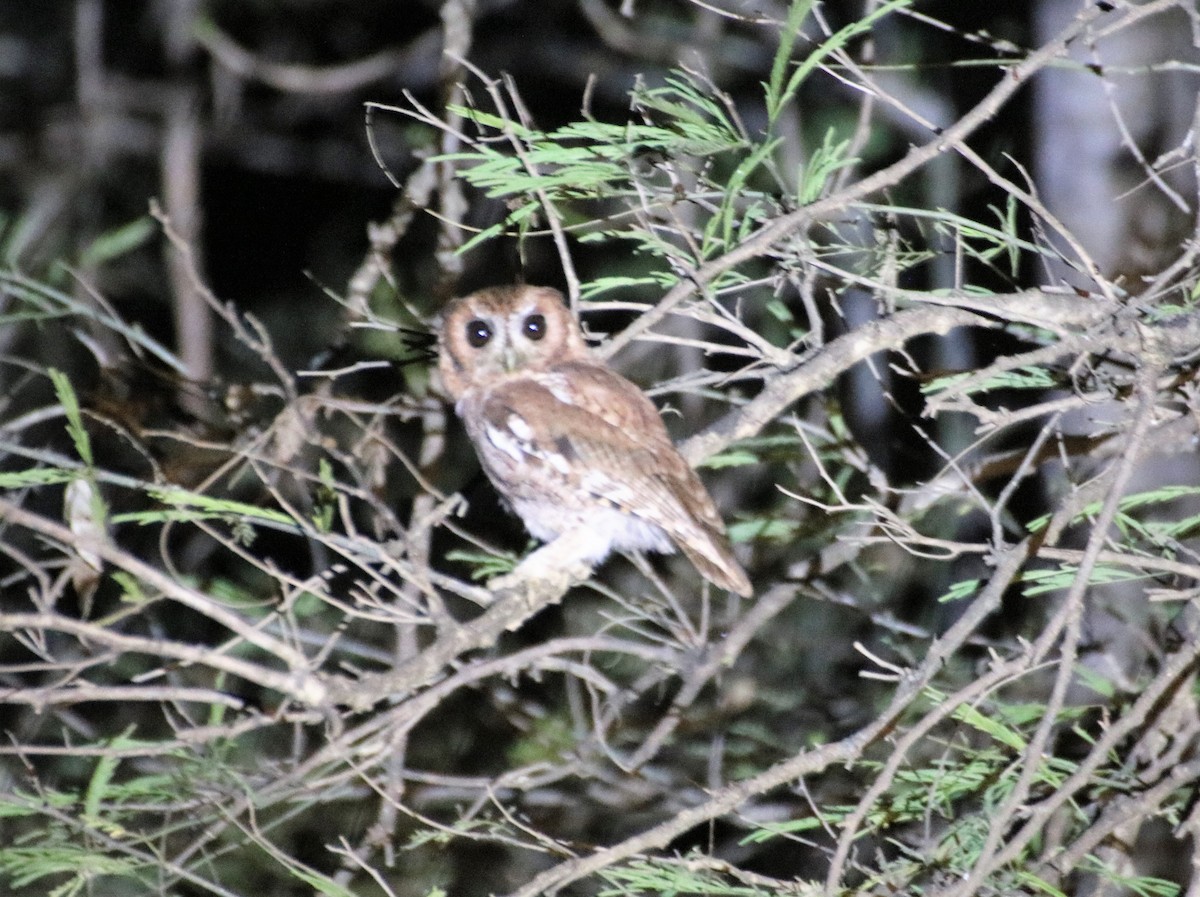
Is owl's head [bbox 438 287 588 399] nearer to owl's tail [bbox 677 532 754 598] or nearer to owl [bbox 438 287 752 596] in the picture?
owl [bbox 438 287 752 596]

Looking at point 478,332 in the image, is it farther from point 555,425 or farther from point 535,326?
point 555,425

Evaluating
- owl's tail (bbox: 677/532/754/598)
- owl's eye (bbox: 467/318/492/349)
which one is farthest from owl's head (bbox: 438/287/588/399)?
owl's tail (bbox: 677/532/754/598)

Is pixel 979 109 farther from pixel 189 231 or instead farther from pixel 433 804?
pixel 189 231

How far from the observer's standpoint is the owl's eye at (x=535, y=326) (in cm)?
309

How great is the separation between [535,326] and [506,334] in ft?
0.24

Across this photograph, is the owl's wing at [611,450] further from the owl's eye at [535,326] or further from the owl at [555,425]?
the owl's eye at [535,326]

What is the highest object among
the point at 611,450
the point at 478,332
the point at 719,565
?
the point at 478,332

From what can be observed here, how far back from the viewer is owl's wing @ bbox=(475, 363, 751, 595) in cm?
284

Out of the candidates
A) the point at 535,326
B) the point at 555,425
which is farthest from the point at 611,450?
the point at 535,326

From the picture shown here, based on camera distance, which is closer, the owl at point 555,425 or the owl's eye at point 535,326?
the owl at point 555,425

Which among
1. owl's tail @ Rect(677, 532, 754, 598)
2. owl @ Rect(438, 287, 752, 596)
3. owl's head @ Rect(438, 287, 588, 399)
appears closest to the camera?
owl's tail @ Rect(677, 532, 754, 598)

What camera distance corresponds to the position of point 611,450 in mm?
2975

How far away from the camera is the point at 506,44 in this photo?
19.4 feet

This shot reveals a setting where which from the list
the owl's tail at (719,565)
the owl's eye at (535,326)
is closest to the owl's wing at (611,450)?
the owl's tail at (719,565)
